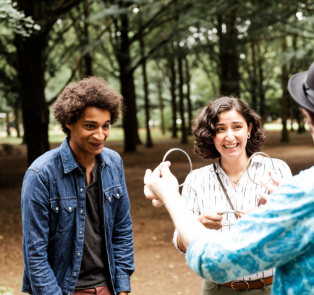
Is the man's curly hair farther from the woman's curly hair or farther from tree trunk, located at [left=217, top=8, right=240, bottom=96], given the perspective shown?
tree trunk, located at [left=217, top=8, right=240, bottom=96]

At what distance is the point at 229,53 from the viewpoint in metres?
17.1

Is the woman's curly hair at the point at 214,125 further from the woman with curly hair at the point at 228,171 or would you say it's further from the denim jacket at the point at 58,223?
the denim jacket at the point at 58,223

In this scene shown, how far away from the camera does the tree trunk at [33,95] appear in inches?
394

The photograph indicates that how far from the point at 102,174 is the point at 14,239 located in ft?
19.4

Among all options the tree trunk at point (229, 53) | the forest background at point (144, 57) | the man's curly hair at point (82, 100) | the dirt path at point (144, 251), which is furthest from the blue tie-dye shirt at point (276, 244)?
the tree trunk at point (229, 53)

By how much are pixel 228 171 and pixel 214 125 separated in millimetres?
397

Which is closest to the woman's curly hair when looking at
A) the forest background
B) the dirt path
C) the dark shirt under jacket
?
the forest background

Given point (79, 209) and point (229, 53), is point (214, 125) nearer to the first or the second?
point (79, 209)

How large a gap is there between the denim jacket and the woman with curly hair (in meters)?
0.60

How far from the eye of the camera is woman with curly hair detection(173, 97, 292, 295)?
97.6 inches

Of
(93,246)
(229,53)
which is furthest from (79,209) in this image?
(229,53)

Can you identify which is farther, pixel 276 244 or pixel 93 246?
pixel 93 246

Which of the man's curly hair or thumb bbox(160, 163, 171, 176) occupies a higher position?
the man's curly hair

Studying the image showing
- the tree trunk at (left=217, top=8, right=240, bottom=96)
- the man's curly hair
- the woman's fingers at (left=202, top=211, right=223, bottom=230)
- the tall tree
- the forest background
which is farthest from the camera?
the tree trunk at (left=217, top=8, right=240, bottom=96)
